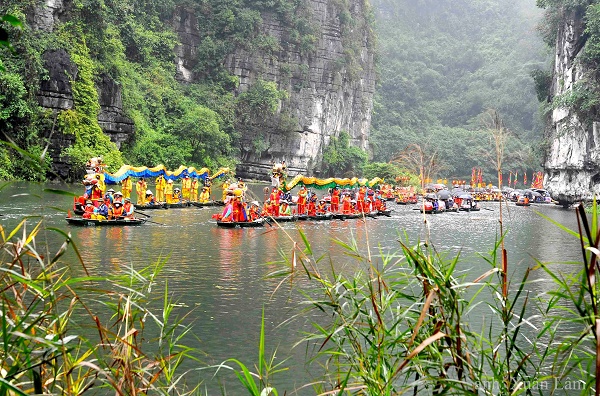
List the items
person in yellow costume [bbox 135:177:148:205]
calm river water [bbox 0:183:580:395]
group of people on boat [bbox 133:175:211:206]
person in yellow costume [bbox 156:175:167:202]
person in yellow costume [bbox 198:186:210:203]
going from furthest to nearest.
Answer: person in yellow costume [bbox 198:186:210:203], person in yellow costume [bbox 156:175:167:202], group of people on boat [bbox 133:175:211:206], person in yellow costume [bbox 135:177:148:205], calm river water [bbox 0:183:580:395]

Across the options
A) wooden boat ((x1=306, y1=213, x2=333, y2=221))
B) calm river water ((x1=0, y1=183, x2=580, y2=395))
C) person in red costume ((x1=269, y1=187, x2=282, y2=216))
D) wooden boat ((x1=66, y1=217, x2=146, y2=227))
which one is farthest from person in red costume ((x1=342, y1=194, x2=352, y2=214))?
wooden boat ((x1=66, y1=217, x2=146, y2=227))

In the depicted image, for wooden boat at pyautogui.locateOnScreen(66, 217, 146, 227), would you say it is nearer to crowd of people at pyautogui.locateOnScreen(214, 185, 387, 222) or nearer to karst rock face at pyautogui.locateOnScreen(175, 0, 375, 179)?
crowd of people at pyautogui.locateOnScreen(214, 185, 387, 222)

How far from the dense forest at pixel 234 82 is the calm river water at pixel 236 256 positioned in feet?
7.28

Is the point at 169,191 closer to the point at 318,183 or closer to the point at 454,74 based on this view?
the point at 318,183

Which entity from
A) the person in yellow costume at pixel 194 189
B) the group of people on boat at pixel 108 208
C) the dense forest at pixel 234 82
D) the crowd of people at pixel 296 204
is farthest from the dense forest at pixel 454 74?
the group of people on boat at pixel 108 208

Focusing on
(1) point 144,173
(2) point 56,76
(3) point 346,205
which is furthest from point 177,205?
(2) point 56,76

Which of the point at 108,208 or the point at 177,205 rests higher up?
the point at 108,208

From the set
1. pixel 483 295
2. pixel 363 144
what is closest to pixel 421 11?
pixel 363 144

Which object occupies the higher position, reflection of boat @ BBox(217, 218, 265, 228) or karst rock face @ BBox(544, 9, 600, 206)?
karst rock face @ BBox(544, 9, 600, 206)

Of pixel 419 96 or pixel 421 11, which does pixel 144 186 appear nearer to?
pixel 419 96

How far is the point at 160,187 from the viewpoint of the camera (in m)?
21.9

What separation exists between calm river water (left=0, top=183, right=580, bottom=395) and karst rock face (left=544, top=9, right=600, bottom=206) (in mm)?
9036

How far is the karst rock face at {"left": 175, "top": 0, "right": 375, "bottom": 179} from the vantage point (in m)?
42.4

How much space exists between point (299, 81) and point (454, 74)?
130 feet
